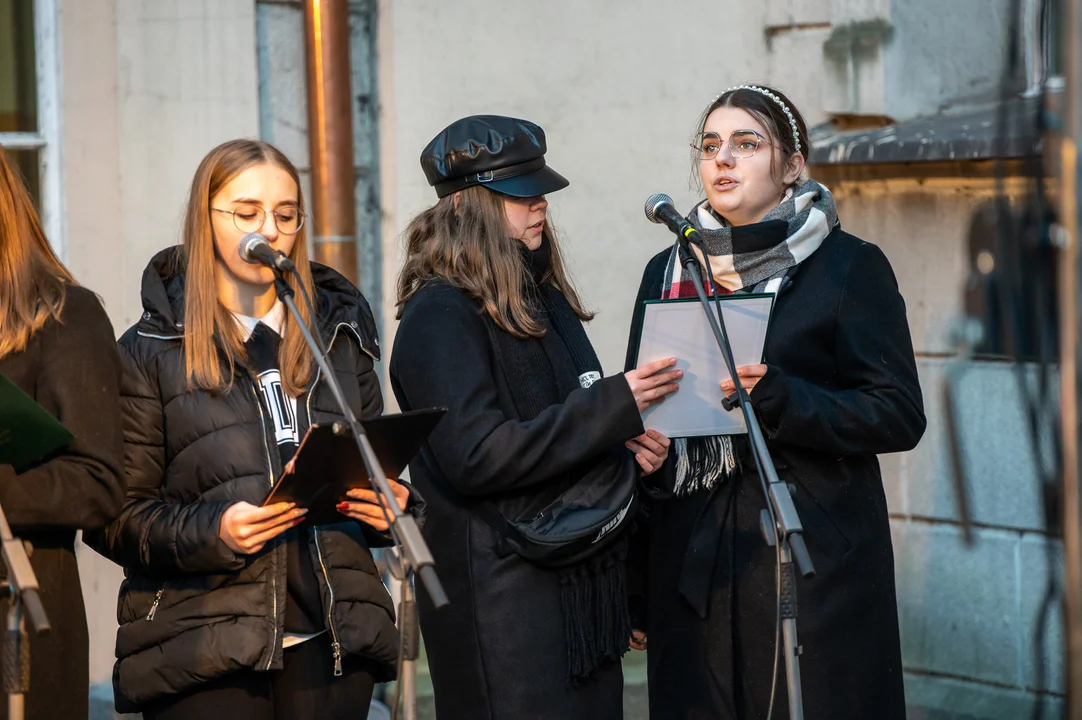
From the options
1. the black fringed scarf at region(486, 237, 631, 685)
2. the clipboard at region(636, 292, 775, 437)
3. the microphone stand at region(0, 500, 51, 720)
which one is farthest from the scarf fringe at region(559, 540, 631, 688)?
the microphone stand at region(0, 500, 51, 720)

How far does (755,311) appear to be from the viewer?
3053mm

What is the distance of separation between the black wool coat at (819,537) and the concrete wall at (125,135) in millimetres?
2406

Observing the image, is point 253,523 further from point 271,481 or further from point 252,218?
point 252,218

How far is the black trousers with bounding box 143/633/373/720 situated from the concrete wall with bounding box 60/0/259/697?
7.18 feet

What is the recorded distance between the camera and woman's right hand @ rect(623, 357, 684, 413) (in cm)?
308

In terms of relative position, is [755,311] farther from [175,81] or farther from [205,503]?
[175,81]

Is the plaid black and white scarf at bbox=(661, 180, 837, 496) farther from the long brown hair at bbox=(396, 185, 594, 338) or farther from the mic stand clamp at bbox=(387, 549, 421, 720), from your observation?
the mic stand clamp at bbox=(387, 549, 421, 720)

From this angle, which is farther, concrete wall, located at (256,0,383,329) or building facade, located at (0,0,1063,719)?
concrete wall, located at (256,0,383,329)

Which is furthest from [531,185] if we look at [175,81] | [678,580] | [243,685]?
[175,81]

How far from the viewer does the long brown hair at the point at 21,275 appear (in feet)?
9.14

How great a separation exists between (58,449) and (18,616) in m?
0.51

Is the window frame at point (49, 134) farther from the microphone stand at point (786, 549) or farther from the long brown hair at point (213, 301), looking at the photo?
the microphone stand at point (786, 549)

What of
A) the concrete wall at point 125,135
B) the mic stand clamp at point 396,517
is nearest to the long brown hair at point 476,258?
the mic stand clamp at point 396,517

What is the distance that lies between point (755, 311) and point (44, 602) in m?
1.52
